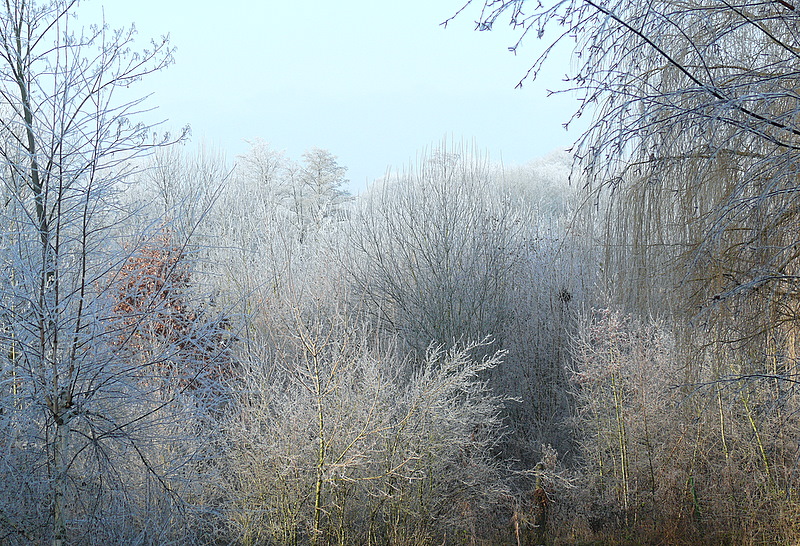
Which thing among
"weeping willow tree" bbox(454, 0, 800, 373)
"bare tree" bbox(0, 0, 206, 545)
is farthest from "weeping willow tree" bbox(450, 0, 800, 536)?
"bare tree" bbox(0, 0, 206, 545)

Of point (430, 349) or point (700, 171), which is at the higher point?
point (700, 171)

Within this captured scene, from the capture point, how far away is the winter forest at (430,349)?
369cm

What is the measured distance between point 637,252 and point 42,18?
12.8 feet

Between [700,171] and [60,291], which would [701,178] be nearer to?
[700,171]

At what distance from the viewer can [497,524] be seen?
750cm

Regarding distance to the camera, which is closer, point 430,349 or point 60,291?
point 60,291

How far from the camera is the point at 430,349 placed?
7.10m

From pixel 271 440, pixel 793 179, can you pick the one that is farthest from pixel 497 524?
pixel 793 179

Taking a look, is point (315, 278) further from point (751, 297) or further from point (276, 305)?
point (751, 297)

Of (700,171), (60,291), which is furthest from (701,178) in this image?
(60,291)

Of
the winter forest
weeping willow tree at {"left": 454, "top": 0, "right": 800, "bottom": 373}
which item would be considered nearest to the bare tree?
the winter forest

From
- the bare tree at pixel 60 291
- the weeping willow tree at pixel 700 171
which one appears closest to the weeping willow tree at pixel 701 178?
the weeping willow tree at pixel 700 171

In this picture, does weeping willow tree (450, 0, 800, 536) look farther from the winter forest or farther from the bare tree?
the bare tree

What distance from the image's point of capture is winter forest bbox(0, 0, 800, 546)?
3.69 metres
